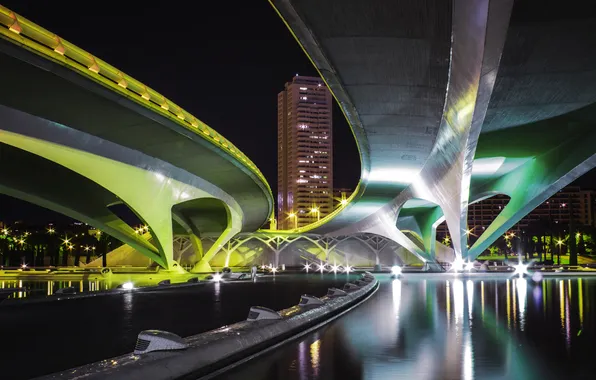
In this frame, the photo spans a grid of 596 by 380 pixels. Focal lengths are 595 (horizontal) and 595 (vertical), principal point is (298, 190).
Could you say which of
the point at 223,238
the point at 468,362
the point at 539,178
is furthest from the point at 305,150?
the point at 468,362

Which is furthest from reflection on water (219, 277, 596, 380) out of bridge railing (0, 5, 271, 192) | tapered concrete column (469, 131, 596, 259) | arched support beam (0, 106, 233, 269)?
tapered concrete column (469, 131, 596, 259)

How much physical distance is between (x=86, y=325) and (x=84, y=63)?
1116cm

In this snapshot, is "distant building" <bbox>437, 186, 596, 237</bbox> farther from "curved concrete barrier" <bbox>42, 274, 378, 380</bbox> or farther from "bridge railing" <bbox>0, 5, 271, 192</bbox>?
"curved concrete barrier" <bbox>42, 274, 378, 380</bbox>

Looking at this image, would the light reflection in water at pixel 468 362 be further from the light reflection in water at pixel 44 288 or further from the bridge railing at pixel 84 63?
the bridge railing at pixel 84 63

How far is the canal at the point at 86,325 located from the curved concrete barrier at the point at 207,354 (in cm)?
101

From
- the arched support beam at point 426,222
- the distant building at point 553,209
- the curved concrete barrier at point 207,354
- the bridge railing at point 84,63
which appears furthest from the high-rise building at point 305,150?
the curved concrete barrier at point 207,354

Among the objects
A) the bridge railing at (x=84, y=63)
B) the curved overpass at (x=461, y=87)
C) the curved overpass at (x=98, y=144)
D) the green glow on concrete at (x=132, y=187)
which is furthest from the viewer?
the green glow on concrete at (x=132, y=187)

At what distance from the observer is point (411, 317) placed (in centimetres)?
1141

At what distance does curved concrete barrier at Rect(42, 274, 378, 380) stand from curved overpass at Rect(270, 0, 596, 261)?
817cm

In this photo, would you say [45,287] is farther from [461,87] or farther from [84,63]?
[461,87]

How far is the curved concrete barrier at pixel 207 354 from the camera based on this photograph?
5.13 meters

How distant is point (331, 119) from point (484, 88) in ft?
554

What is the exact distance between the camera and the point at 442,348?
24.3 feet

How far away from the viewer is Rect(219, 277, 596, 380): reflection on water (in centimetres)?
588
